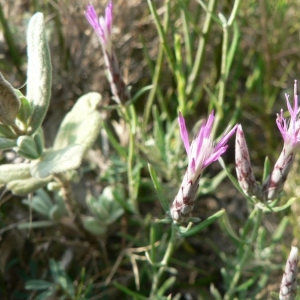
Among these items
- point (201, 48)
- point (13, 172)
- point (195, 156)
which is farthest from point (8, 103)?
point (201, 48)

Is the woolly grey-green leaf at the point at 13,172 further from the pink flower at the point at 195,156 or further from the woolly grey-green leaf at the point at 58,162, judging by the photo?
the pink flower at the point at 195,156

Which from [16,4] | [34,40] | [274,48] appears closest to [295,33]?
[274,48]

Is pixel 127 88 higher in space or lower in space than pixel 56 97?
higher

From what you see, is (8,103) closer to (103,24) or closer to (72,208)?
(103,24)

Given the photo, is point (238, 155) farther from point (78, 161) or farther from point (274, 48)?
point (274, 48)

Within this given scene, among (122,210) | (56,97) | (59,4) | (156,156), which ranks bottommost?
(122,210)

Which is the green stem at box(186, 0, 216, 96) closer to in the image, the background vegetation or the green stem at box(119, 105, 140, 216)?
the background vegetation
